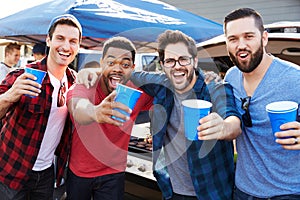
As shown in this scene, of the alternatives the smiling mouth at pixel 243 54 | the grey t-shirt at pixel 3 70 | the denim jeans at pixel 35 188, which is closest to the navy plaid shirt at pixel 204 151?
the smiling mouth at pixel 243 54

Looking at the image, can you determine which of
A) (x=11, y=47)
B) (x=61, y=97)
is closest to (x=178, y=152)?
(x=61, y=97)

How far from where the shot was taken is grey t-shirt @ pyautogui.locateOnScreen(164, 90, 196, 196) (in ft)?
6.45

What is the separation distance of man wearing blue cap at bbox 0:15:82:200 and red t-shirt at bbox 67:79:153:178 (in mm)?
176

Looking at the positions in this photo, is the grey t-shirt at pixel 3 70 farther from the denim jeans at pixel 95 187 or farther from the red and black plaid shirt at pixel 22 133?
the denim jeans at pixel 95 187

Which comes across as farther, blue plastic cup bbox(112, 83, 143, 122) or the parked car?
the parked car

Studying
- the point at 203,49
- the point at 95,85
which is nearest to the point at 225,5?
the point at 203,49

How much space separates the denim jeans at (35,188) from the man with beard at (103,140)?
0.55 ft

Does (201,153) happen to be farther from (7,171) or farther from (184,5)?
(184,5)

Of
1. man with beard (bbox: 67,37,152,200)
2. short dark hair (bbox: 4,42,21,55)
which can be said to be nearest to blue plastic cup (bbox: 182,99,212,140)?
man with beard (bbox: 67,37,152,200)

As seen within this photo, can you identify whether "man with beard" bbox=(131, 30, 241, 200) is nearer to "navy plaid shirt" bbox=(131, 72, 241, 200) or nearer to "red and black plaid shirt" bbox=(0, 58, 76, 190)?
"navy plaid shirt" bbox=(131, 72, 241, 200)

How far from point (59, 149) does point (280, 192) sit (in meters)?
1.63

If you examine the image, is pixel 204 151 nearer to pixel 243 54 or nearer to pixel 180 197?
pixel 180 197

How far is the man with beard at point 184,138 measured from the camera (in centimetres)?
189

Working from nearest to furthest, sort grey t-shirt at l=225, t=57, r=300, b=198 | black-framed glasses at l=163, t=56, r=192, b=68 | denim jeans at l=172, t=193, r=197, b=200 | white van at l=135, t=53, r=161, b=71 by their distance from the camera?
grey t-shirt at l=225, t=57, r=300, b=198 → black-framed glasses at l=163, t=56, r=192, b=68 → denim jeans at l=172, t=193, r=197, b=200 → white van at l=135, t=53, r=161, b=71
